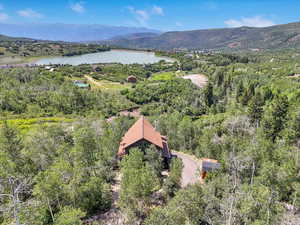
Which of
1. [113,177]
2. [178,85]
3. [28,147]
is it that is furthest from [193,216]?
[178,85]

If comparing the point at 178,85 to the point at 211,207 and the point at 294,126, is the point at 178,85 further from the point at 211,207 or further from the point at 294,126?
the point at 211,207

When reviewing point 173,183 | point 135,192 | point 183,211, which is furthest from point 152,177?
point 183,211

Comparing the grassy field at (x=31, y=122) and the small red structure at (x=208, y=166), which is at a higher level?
the small red structure at (x=208, y=166)

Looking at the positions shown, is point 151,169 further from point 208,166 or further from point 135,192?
point 208,166

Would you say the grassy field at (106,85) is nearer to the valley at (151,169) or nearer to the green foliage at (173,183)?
the valley at (151,169)

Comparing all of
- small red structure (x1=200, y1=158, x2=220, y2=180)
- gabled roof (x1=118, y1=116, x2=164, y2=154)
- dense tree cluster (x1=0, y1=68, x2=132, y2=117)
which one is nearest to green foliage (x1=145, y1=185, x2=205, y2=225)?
small red structure (x1=200, y1=158, x2=220, y2=180)

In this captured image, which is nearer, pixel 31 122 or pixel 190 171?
→ pixel 190 171

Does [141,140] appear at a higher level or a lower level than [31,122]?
higher

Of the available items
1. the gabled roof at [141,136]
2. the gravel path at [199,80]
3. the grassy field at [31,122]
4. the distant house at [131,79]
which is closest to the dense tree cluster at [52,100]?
the grassy field at [31,122]
